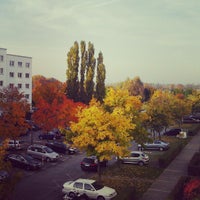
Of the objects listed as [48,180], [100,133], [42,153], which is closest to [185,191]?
[100,133]

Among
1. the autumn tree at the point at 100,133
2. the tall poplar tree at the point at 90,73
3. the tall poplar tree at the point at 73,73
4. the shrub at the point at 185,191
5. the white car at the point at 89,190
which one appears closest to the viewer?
the shrub at the point at 185,191

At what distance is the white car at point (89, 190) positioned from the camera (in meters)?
22.9

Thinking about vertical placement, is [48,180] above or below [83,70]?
below

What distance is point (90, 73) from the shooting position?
6481cm

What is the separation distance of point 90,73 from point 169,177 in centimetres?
3827

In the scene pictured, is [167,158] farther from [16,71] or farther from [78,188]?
[16,71]

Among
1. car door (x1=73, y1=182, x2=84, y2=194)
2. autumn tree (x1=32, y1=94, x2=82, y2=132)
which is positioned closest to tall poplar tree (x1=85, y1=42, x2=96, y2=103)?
autumn tree (x1=32, y1=94, x2=82, y2=132)

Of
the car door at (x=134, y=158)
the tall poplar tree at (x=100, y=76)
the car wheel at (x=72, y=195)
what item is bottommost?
the car wheel at (x=72, y=195)

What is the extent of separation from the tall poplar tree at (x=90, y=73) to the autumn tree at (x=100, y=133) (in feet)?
126

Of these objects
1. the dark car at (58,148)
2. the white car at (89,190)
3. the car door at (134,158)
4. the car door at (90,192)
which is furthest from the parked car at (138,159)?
the car door at (90,192)

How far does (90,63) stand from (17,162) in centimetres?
3702

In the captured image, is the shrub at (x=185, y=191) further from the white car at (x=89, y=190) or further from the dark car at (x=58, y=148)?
the dark car at (x=58, y=148)

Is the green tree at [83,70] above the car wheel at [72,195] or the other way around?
above

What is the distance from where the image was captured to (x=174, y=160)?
121 feet
